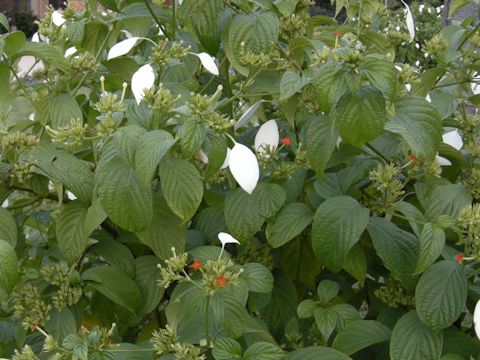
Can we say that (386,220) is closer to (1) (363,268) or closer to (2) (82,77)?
(1) (363,268)

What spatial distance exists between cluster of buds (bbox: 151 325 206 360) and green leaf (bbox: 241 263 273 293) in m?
0.11

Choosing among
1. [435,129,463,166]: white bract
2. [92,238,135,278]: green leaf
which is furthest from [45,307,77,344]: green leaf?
[435,129,463,166]: white bract

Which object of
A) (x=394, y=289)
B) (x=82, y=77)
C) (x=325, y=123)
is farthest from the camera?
(x=82, y=77)

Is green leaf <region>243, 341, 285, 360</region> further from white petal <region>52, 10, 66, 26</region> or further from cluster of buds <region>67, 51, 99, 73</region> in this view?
white petal <region>52, 10, 66, 26</region>

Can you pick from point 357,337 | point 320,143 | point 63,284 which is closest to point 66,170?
point 63,284

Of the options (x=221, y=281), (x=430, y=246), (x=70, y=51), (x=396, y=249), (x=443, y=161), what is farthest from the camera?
(x=70, y=51)

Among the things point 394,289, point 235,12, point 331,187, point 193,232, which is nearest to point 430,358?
point 394,289

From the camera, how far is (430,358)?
1.10 m

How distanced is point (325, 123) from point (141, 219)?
292 millimetres

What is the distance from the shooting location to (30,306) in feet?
3.90

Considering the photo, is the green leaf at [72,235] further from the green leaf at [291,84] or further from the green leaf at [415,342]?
the green leaf at [415,342]

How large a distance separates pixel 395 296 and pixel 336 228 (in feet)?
0.60

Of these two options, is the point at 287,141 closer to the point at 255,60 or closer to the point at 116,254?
the point at 255,60

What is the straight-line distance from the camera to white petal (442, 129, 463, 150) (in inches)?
55.7
